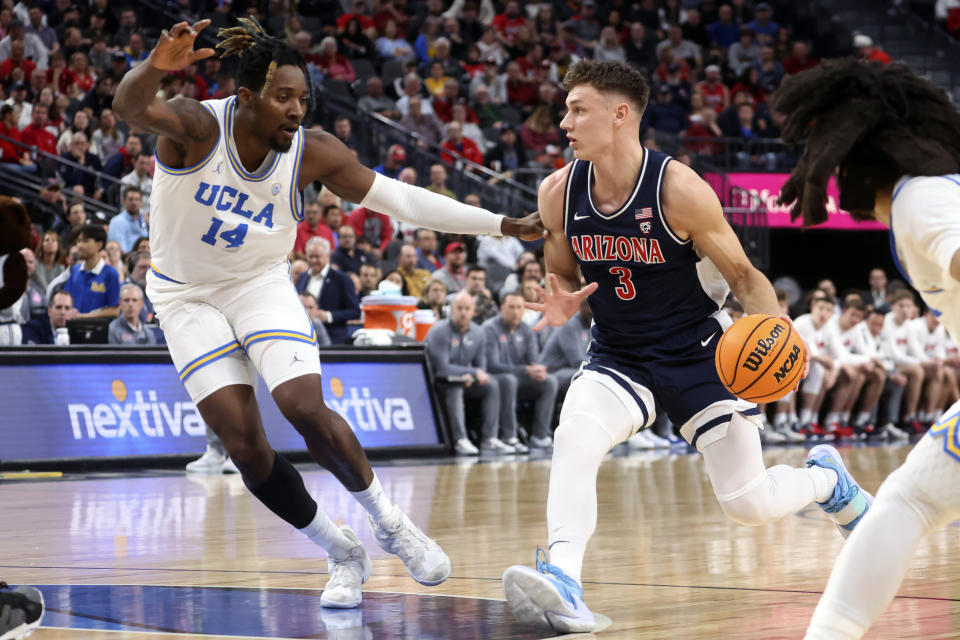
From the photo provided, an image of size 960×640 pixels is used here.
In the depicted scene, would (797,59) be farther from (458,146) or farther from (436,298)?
(436,298)

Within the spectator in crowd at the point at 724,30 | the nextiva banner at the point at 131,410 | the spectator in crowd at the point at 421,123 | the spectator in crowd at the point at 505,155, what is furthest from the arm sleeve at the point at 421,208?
the spectator in crowd at the point at 724,30

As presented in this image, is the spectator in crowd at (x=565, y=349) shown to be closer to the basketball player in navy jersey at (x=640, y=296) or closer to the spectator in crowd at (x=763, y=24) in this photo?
the basketball player in navy jersey at (x=640, y=296)

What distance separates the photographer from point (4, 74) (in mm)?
14773

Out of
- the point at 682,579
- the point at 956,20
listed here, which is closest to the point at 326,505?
the point at 682,579

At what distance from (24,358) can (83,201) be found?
414 cm

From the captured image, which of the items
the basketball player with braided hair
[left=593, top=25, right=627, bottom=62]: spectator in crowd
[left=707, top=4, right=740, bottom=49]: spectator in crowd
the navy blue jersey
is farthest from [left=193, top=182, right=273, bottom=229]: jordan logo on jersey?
[left=707, top=4, right=740, bottom=49]: spectator in crowd

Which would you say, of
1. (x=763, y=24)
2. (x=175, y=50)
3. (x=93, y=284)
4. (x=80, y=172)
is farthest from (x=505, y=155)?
(x=175, y=50)

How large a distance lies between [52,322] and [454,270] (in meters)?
4.48

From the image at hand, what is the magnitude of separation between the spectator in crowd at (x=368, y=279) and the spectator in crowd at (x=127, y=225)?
2.21m

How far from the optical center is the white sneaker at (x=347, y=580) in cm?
447

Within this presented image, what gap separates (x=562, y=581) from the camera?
4.06 m

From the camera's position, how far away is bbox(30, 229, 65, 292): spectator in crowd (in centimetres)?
1161

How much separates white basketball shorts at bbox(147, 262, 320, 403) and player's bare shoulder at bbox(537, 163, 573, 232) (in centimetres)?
97

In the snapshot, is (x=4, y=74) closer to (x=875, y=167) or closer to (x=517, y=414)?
(x=517, y=414)
